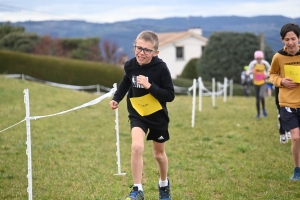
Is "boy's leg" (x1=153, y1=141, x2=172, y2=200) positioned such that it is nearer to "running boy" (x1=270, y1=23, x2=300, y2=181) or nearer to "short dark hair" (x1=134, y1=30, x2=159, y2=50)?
"short dark hair" (x1=134, y1=30, x2=159, y2=50)

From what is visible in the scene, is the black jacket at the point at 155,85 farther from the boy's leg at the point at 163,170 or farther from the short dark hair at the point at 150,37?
the boy's leg at the point at 163,170

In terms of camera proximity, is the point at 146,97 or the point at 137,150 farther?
the point at 146,97

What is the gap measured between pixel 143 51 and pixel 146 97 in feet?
1.77

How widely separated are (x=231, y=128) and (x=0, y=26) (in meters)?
48.8

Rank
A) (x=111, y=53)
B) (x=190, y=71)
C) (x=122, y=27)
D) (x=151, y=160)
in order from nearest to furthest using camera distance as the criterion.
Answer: (x=151, y=160)
(x=190, y=71)
(x=111, y=53)
(x=122, y=27)

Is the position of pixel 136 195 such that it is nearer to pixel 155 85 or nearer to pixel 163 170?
pixel 163 170

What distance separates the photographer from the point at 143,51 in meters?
5.31

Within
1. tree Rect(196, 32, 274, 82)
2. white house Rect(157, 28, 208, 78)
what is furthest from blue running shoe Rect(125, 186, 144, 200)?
white house Rect(157, 28, 208, 78)

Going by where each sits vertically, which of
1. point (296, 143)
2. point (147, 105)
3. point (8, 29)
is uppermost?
point (8, 29)

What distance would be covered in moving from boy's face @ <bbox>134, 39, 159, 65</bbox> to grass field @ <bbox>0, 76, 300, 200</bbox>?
6.45 ft

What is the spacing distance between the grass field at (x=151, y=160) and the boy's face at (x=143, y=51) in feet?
6.45

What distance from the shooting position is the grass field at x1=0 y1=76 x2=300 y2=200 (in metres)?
6.60

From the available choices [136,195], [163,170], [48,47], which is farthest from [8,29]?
[136,195]

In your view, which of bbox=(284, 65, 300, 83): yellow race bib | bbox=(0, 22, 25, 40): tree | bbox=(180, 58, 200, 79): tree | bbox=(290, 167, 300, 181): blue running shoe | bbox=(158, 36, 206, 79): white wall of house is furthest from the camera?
bbox=(158, 36, 206, 79): white wall of house
